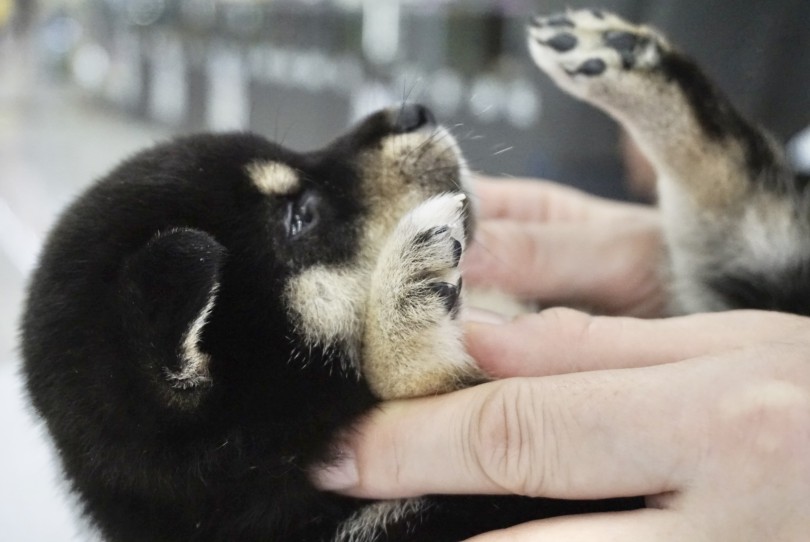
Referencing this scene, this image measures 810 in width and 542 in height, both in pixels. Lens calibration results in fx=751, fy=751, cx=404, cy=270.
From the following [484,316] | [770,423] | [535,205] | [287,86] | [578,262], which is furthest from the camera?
[287,86]

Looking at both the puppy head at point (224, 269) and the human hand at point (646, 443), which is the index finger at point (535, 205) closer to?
the puppy head at point (224, 269)

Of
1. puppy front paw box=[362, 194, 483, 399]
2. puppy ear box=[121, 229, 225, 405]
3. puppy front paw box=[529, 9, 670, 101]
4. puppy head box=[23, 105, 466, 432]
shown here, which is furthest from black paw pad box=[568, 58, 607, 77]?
puppy ear box=[121, 229, 225, 405]

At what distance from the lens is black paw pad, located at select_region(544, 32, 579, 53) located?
1.51 m

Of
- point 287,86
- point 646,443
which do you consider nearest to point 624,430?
point 646,443

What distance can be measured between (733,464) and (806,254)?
814 mm

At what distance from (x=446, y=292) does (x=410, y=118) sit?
46 cm

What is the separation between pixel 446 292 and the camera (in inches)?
45.7

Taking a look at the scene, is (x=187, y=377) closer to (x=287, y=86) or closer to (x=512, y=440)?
(x=512, y=440)

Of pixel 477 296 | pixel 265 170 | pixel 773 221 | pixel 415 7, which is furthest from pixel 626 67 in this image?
pixel 415 7

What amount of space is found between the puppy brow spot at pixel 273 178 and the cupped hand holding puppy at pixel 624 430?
401 mm

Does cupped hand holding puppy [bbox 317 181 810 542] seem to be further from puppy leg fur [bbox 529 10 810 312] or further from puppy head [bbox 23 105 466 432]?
puppy leg fur [bbox 529 10 810 312]

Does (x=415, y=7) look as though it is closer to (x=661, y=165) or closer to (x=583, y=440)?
(x=661, y=165)

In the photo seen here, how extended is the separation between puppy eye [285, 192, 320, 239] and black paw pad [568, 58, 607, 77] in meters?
0.60

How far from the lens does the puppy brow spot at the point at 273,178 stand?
4.19ft
